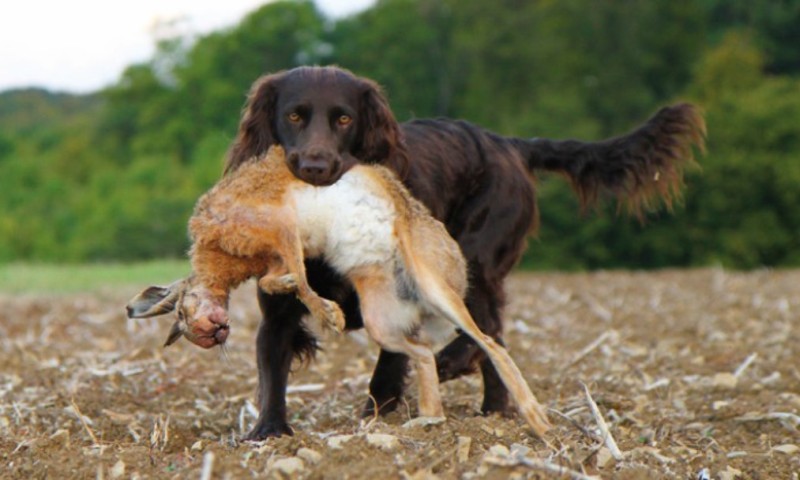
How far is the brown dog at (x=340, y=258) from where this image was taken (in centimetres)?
468

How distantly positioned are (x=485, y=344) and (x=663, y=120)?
2795mm

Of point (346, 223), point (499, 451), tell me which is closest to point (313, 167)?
point (346, 223)

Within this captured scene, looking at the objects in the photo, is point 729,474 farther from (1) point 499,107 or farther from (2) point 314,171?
(1) point 499,107

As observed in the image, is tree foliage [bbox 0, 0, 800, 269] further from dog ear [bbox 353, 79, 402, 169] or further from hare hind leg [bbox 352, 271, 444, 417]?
hare hind leg [bbox 352, 271, 444, 417]

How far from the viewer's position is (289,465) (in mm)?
4074

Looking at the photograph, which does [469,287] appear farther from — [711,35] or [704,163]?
[711,35]

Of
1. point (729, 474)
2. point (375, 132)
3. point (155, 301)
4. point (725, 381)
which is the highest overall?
point (375, 132)

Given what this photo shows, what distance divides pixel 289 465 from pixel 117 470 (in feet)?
2.46

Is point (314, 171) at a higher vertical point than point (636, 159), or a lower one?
higher

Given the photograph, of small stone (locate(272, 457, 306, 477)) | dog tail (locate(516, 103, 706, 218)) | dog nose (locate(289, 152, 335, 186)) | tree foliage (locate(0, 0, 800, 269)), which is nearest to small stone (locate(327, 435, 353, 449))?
small stone (locate(272, 457, 306, 477))

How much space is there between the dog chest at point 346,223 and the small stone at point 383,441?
2.71 feet

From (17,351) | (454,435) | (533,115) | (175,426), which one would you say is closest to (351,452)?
(454,435)

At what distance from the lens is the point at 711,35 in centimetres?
4700

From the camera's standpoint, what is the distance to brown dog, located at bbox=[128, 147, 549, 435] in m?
4.68
